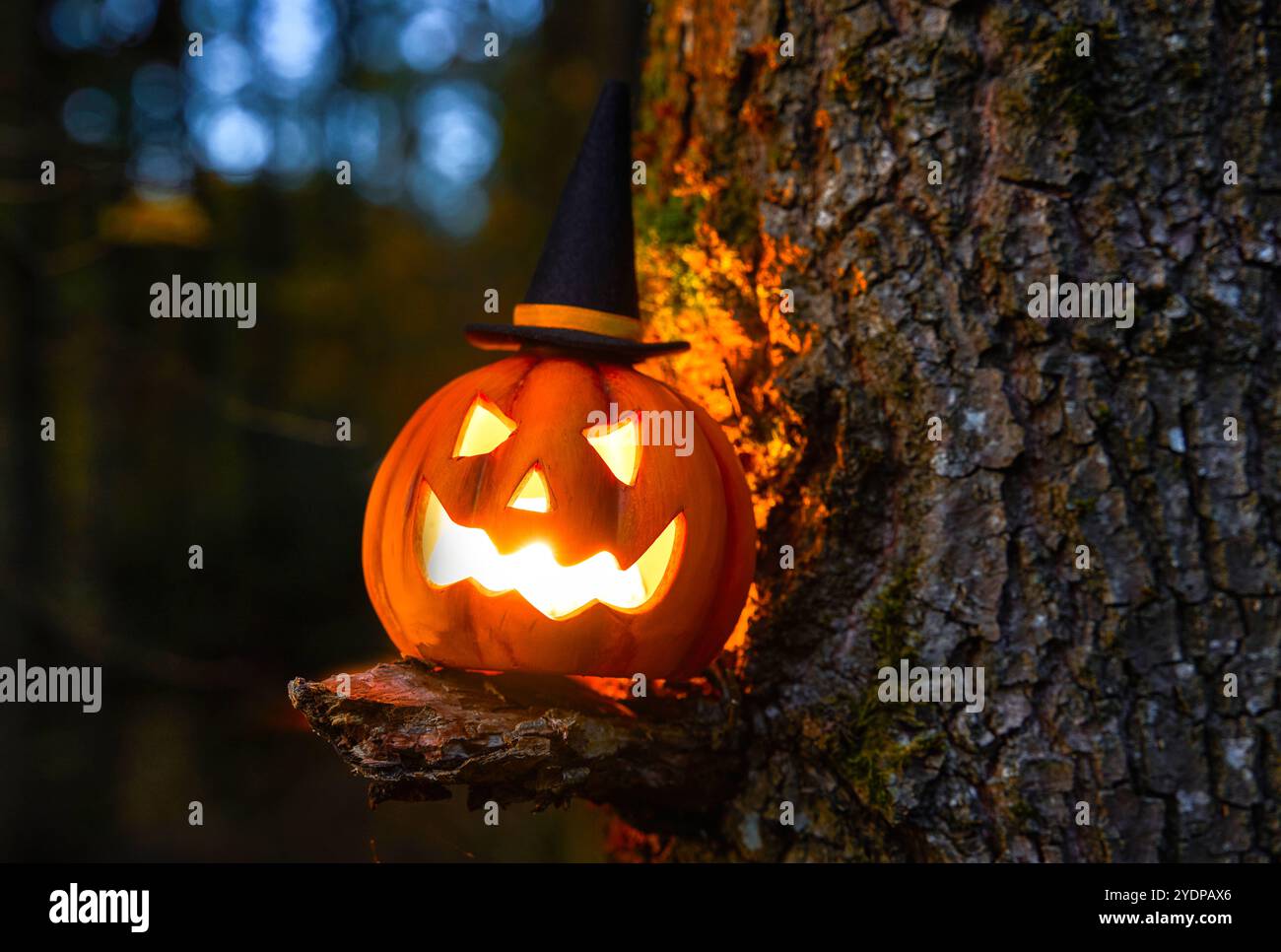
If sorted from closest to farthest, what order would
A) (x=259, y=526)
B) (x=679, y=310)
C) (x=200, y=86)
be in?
(x=679, y=310), (x=200, y=86), (x=259, y=526)

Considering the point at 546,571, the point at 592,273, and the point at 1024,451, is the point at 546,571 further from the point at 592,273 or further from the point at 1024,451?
the point at 1024,451

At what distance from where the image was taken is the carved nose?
2.10 m

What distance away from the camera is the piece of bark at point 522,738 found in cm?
198

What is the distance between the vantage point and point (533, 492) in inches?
83.0

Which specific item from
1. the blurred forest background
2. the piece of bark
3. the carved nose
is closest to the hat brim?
the carved nose

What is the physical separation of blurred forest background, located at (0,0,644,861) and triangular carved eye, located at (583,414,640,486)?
5.39 meters

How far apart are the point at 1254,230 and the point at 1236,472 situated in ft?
1.90

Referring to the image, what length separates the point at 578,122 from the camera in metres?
8.34

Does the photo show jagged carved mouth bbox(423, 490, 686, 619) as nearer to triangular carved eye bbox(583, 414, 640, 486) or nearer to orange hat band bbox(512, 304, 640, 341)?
triangular carved eye bbox(583, 414, 640, 486)

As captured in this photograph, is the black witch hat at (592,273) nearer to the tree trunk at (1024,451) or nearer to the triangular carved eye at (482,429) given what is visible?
the triangular carved eye at (482,429)

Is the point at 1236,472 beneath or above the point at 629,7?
beneath

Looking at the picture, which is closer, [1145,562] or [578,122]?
[1145,562]

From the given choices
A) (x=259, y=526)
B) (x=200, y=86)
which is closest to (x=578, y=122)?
(x=200, y=86)
